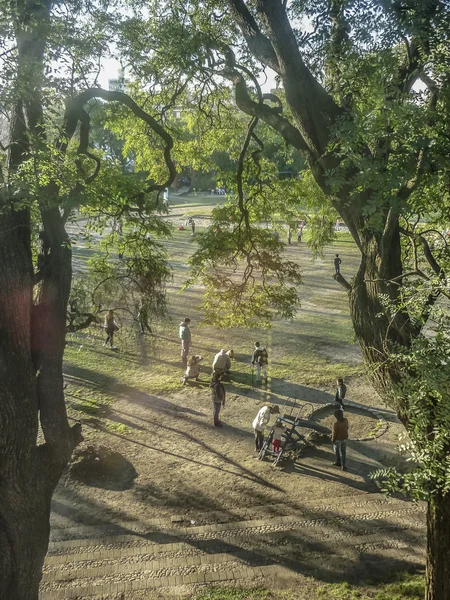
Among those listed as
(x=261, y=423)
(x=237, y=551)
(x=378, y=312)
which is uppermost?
(x=378, y=312)

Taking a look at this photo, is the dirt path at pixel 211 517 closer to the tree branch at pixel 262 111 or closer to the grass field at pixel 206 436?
the grass field at pixel 206 436

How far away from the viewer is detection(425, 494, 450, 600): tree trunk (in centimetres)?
535

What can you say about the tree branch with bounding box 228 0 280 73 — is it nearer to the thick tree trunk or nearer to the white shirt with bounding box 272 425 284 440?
the thick tree trunk

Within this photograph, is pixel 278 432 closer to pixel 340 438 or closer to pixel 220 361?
pixel 340 438

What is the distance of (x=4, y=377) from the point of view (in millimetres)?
5457

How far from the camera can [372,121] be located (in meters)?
4.75

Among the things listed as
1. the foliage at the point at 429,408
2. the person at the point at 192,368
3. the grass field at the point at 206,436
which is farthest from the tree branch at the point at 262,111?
the person at the point at 192,368

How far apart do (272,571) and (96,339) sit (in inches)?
404

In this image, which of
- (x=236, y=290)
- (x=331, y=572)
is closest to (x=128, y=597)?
(x=331, y=572)

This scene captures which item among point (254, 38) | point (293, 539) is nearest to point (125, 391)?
point (293, 539)

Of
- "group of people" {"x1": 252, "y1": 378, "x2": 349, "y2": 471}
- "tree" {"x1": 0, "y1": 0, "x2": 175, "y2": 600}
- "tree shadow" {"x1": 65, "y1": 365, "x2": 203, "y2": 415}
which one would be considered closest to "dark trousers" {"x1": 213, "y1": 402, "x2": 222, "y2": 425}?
"tree shadow" {"x1": 65, "y1": 365, "x2": 203, "y2": 415}

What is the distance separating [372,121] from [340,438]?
608 centimetres

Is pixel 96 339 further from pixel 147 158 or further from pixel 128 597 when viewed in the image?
pixel 128 597

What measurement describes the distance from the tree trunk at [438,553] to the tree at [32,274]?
4475 mm
